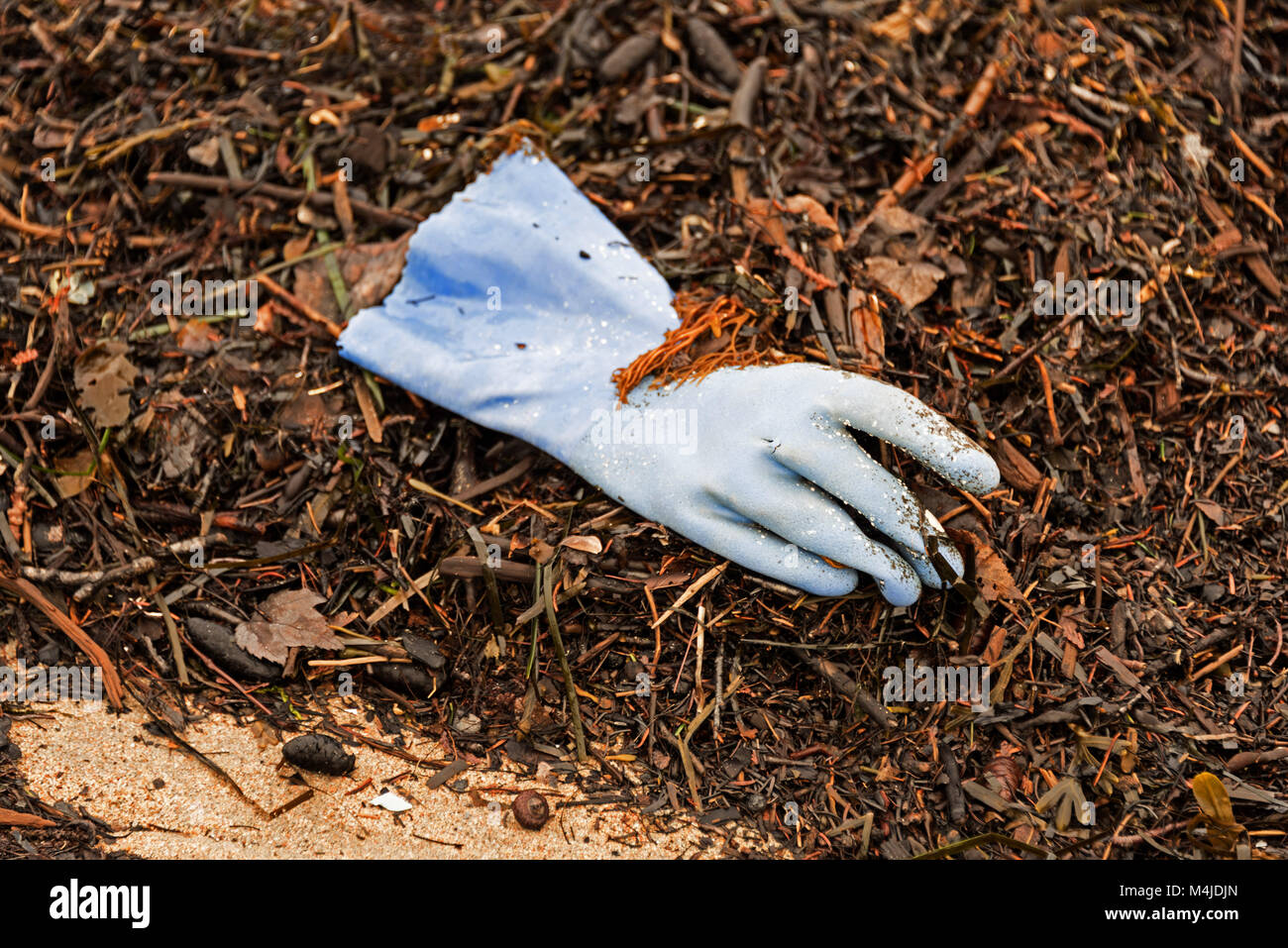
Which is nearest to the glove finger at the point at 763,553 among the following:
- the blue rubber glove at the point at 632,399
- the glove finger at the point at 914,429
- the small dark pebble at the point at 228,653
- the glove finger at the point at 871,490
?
the blue rubber glove at the point at 632,399

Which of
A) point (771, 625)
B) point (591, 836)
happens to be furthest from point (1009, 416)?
point (591, 836)

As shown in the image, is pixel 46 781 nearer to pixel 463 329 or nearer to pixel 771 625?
pixel 463 329

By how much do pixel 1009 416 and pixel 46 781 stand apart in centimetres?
308

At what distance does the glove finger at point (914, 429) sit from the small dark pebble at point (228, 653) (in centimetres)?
189

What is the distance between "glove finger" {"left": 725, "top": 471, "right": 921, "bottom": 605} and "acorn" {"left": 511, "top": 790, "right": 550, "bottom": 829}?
101 cm

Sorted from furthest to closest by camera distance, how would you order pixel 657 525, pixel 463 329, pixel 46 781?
pixel 463 329
pixel 657 525
pixel 46 781

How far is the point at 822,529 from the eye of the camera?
99.7 inches

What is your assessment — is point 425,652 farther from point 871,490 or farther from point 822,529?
point 871,490

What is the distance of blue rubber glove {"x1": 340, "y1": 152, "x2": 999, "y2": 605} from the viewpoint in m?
2.51

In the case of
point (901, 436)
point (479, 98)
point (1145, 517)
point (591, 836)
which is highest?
point (479, 98)

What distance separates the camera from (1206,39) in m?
3.79

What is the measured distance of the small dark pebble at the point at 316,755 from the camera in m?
2.53

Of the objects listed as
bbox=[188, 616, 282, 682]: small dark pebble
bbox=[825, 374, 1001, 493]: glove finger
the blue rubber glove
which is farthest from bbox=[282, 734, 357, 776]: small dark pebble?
bbox=[825, 374, 1001, 493]: glove finger

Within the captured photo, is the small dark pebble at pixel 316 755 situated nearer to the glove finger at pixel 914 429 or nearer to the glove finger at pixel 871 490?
the glove finger at pixel 871 490
